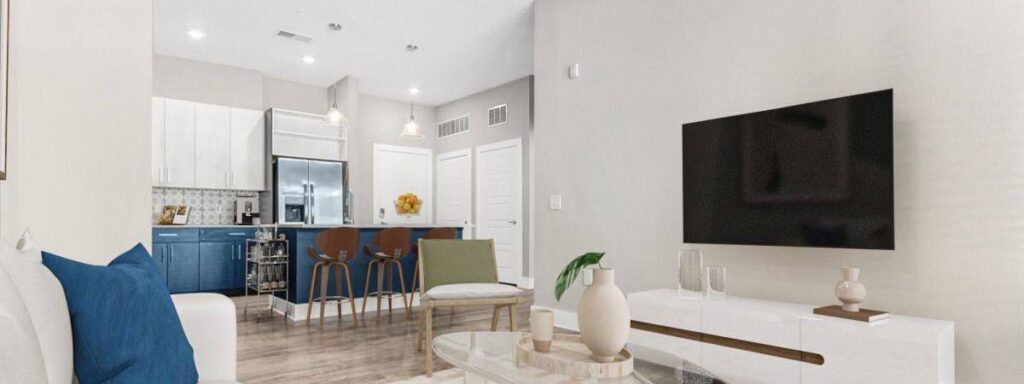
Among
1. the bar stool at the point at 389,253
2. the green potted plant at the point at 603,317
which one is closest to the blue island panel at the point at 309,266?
the bar stool at the point at 389,253

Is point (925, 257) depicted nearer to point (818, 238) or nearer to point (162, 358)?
point (818, 238)

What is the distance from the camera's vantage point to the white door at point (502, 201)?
7312mm

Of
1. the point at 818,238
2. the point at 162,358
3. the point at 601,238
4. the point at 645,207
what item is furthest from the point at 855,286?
the point at 162,358

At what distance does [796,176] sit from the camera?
2959 mm

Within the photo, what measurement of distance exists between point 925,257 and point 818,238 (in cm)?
46

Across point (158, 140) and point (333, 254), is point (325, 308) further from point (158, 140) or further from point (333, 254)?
point (158, 140)

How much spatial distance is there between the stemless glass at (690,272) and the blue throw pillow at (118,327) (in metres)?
2.51

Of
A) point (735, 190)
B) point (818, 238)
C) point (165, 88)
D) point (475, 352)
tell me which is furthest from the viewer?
point (165, 88)

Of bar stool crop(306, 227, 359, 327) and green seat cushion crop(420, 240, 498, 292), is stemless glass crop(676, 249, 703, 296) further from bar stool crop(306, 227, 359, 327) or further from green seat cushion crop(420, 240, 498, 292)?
bar stool crop(306, 227, 359, 327)

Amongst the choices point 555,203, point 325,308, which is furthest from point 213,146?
point 555,203

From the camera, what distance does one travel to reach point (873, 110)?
2.66 m

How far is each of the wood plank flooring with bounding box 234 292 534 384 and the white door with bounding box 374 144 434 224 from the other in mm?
3140

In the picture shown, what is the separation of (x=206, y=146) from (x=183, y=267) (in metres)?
1.45

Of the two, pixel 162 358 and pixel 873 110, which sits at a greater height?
pixel 873 110
